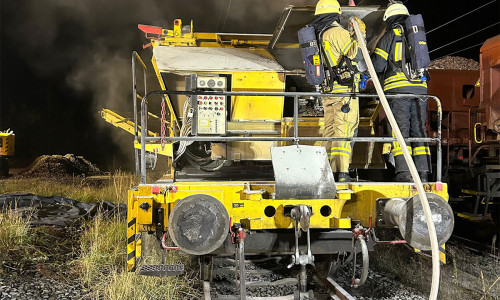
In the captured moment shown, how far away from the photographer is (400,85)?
4.59 meters

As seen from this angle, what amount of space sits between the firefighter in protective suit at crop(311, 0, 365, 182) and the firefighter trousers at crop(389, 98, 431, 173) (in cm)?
44

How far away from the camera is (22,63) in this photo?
100 ft

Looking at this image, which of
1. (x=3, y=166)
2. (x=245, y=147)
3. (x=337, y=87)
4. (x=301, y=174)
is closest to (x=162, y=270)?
(x=301, y=174)

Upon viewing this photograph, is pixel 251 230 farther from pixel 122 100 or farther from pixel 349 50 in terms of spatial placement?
pixel 122 100

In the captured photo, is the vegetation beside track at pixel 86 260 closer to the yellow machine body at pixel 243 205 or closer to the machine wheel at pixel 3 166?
the yellow machine body at pixel 243 205

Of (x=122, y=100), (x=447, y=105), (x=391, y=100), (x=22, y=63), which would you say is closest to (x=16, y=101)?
(x=22, y=63)

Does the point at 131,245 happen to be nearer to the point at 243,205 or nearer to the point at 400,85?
the point at 243,205

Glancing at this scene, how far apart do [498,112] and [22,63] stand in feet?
103

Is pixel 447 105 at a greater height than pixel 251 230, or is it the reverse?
pixel 447 105

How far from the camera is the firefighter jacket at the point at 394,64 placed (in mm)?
4559

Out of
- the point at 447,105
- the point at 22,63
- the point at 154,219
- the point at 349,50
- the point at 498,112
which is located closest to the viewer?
the point at 154,219

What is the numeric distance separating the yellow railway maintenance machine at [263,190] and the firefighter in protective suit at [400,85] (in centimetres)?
39

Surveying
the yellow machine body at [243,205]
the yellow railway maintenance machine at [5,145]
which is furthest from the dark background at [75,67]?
the yellow machine body at [243,205]

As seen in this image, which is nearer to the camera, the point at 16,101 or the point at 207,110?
the point at 207,110
